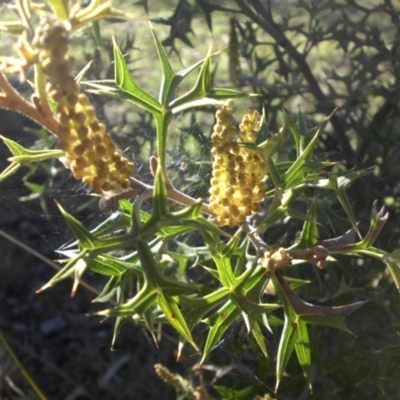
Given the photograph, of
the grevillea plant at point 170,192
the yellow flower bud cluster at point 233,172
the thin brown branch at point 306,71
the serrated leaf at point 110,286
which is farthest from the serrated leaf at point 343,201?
the thin brown branch at point 306,71

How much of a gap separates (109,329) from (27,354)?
331 millimetres

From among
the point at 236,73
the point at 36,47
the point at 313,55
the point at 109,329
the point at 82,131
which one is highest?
the point at 36,47

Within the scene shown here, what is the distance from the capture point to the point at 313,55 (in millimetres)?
3225

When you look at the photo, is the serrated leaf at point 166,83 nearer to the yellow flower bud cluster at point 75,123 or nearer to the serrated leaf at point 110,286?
the yellow flower bud cluster at point 75,123

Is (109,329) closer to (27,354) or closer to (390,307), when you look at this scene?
(27,354)

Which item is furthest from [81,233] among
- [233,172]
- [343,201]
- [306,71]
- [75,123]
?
[306,71]

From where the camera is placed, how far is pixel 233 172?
0.97 m

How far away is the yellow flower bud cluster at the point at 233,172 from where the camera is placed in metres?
0.96

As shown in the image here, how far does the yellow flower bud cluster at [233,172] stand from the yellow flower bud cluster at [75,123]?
0.14m

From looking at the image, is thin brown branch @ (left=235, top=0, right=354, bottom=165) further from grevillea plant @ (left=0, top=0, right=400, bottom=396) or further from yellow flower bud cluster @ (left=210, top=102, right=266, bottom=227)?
yellow flower bud cluster @ (left=210, top=102, right=266, bottom=227)

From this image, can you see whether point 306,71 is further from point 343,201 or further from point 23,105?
point 23,105

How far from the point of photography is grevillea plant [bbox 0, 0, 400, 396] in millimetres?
798

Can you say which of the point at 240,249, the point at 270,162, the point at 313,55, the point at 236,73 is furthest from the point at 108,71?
the point at 313,55

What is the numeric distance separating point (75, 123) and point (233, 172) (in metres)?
0.27
